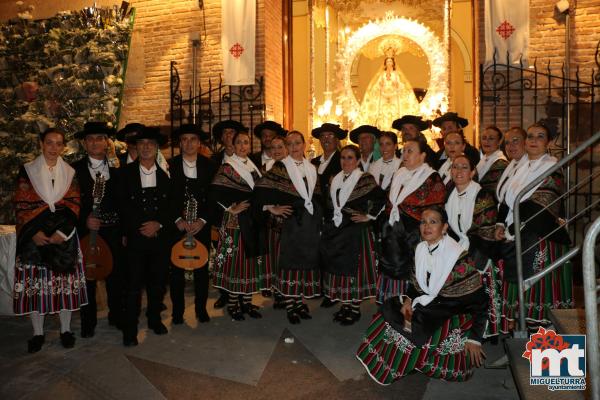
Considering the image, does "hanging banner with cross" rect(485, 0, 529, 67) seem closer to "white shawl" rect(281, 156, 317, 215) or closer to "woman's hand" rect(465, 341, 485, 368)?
"white shawl" rect(281, 156, 317, 215)

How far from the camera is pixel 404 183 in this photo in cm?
443

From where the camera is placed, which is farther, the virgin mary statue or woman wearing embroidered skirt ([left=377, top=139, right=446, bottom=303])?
the virgin mary statue

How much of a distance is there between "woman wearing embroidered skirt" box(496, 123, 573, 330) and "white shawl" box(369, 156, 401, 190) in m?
1.38

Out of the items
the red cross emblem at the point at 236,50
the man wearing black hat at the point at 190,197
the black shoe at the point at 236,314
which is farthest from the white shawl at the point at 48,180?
the red cross emblem at the point at 236,50

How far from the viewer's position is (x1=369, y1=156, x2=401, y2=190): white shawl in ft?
17.4

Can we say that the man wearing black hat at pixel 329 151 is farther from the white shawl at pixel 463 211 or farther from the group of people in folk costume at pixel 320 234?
the white shawl at pixel 463 211

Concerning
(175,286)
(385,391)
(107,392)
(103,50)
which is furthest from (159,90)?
(385,391)

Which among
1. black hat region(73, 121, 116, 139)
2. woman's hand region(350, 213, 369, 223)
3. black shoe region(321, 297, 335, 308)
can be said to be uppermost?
black hat region(73, 121, 116, 139)

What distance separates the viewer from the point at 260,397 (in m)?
3.35

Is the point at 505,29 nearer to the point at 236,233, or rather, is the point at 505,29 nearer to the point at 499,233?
the point at 499,233

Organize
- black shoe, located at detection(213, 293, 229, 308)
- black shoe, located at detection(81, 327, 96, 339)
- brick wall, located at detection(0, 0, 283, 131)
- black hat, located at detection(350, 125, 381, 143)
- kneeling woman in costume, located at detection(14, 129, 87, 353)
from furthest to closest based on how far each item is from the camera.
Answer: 1. brick wall, located at detection(0, 0, 283, 131)
2. black hat, located at detection(350, 125, 381, 143)
3. black shoe, located at detection(213, 293, 229, 308)
4. black shoe, located at detection(81, 327, 96, 339)
5. kneeling woman in costume, located at detection(14, 129, 87, 353)

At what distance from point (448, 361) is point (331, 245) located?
178 cm

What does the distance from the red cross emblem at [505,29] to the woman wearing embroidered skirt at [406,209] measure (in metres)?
4.20
